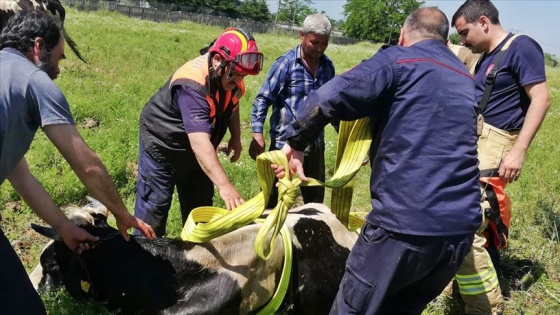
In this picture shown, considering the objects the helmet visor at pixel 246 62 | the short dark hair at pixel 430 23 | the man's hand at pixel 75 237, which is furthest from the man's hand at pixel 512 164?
the man's hand at pixel 75 237

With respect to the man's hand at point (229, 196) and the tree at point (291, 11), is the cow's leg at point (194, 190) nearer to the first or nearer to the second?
the man's hand at point (229, 196)

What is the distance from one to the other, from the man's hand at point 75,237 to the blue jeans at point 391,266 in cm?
139

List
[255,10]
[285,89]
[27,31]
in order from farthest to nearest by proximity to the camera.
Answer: [255,10]
[285,89]
[27,31]

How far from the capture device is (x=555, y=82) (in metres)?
26.1

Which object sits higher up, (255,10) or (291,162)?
(291,162)

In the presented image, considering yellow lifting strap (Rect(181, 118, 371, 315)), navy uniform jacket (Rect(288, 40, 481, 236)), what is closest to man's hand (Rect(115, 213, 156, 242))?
yellow lifting strap (Rect(181, 118, 371, 315))

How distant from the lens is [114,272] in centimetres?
312

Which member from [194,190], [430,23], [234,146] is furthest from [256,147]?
[430,23]

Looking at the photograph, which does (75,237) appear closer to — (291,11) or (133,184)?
(133,184)

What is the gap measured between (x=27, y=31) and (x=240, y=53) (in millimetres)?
1359

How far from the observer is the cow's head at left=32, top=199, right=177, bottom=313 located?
10.2ft

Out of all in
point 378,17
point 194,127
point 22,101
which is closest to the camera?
point 22,101

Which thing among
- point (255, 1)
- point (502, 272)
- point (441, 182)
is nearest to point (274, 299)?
point (441, 182)

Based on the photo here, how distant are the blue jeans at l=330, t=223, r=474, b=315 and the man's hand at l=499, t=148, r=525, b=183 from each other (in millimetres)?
1493
